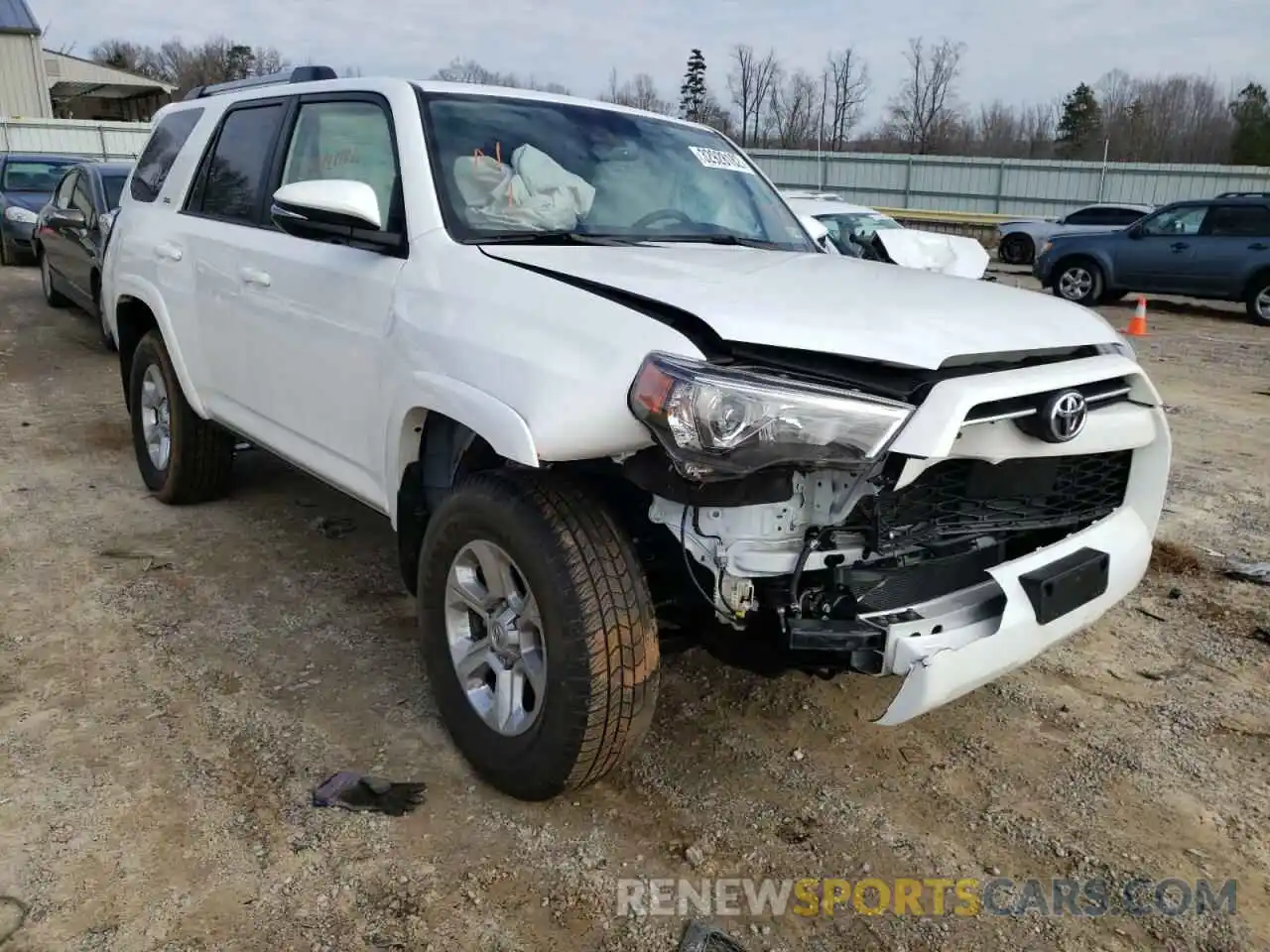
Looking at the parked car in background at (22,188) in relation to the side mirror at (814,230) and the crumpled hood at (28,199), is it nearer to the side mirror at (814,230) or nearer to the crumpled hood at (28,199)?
the crumpled hood at (28,199)

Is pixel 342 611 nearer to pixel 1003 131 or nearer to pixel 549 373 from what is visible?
pixel 549 373

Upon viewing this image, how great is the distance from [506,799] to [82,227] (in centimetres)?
870

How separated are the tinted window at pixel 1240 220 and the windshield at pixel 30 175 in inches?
668

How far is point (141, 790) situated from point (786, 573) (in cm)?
191

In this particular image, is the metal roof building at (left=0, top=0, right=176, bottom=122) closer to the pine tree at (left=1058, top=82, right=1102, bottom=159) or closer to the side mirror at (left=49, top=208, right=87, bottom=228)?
the side mirror at (left=49, top=208, right=87, bottom=228)

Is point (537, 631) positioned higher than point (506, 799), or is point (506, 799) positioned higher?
point (537, 631)

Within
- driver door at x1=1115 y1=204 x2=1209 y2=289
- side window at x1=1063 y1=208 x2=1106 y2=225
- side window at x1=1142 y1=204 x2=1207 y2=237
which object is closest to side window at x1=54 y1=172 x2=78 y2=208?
driver door at x1=1115 y1=204 x2=1209 y2=289

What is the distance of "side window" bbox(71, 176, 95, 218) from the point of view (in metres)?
9.54

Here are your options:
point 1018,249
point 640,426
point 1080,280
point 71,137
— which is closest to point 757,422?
point 640,426

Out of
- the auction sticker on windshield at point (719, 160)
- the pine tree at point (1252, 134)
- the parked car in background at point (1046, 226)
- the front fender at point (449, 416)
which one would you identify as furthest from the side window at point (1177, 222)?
the pine tree at point (1252, 134)

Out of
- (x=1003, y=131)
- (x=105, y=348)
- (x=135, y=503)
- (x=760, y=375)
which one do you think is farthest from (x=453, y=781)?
(x=1003, y=131)

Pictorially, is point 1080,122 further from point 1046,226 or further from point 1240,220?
point 1240,220

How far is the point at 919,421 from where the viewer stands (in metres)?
2.22

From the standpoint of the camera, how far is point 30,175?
49.9ft
